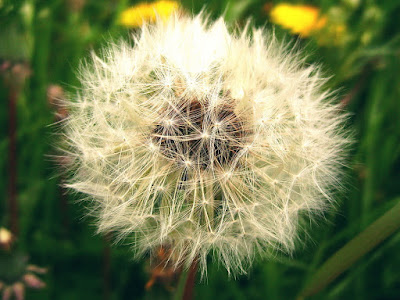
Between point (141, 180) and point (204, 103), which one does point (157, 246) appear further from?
point (204, 103)

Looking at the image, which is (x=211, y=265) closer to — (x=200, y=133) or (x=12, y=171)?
(x=200, y=133)

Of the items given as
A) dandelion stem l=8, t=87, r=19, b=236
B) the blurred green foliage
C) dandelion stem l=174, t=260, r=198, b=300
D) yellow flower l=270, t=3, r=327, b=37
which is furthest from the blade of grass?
yellow flower l=270, t=3, r=327, b=37

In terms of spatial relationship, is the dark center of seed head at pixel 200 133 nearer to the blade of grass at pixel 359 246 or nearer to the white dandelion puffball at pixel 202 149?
the white dandelion puffball at pixel 202 149

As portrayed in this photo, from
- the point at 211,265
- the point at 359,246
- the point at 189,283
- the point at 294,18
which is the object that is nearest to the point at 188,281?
the point at 189,283

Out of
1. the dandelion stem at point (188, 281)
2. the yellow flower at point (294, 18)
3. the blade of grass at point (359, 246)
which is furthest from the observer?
the yellow flower at point (294, 18)

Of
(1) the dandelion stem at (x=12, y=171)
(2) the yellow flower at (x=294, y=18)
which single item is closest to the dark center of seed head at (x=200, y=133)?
(1) the dandelion stem at (x=12, y=171)

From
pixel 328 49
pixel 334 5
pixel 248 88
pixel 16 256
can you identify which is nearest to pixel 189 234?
pixel 248 88

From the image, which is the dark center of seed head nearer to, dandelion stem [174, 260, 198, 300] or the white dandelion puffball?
the white dandelion puffball
